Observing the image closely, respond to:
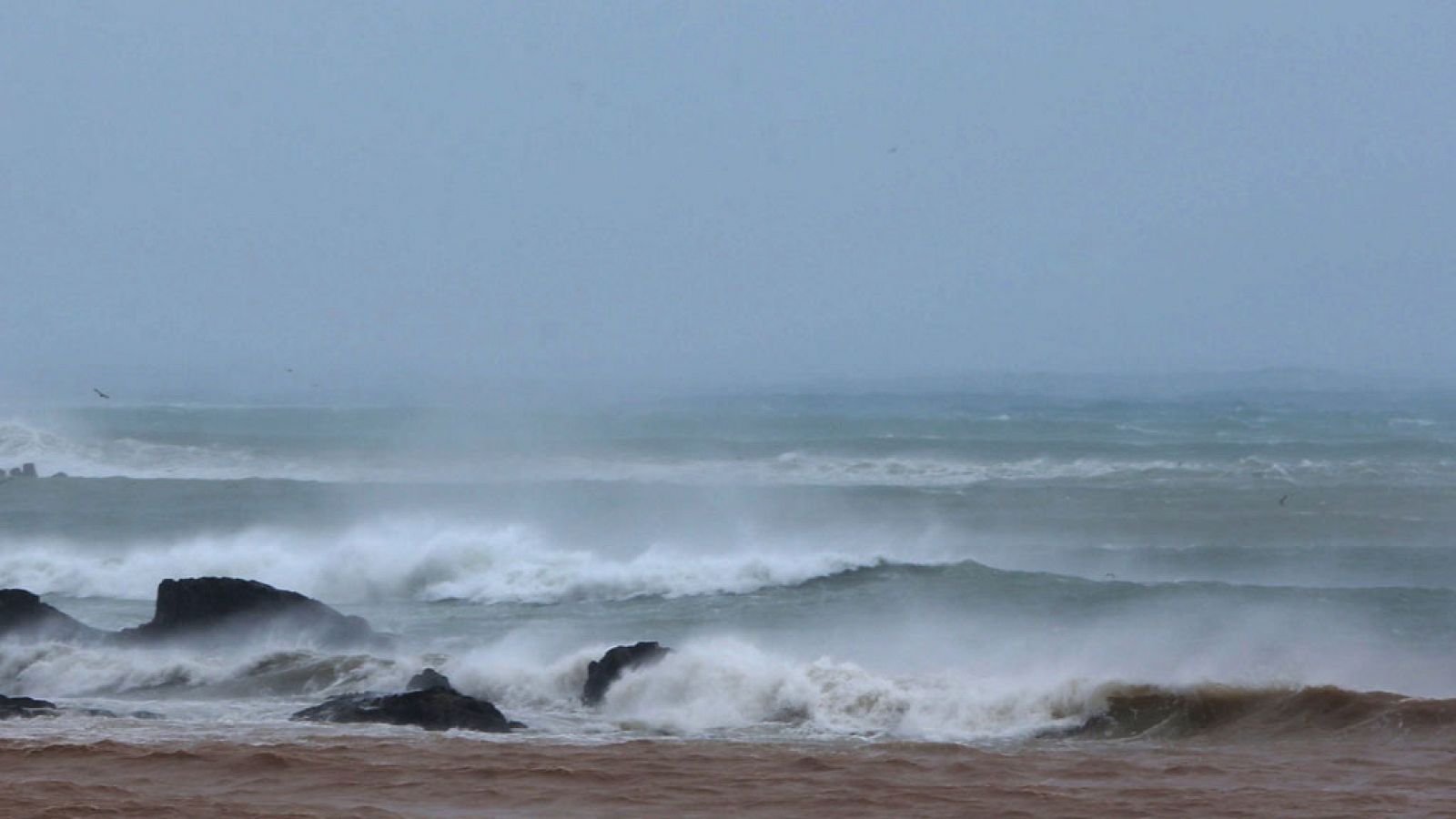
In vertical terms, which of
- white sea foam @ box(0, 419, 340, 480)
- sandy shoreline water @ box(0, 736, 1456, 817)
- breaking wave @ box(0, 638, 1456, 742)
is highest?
white sea foam @ box(0, 419, 340, 480)

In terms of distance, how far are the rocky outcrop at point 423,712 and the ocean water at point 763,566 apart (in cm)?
30

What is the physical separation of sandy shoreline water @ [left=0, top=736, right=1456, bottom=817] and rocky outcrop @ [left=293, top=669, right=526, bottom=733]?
0.51 meters

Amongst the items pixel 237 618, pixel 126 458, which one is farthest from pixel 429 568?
pixel 126 458

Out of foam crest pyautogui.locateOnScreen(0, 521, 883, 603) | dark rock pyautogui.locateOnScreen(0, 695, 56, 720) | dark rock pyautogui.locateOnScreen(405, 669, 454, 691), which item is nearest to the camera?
dark rock pyautogui.locateOnScreen(0, 695, 56, 720)

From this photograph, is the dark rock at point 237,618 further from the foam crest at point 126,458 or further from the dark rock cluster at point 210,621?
the foam crest at point 126,458

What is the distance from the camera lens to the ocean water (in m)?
10.5

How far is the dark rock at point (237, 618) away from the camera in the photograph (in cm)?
1240

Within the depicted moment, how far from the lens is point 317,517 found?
23.1 m

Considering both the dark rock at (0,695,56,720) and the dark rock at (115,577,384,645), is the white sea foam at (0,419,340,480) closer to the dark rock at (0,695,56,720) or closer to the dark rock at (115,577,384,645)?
the dark rock at (115,577,384,645)

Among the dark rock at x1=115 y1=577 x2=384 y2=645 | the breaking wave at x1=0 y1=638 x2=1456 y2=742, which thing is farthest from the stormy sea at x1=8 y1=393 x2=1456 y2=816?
the dark rock at x1=115 y1=577 x2=384 y2=645

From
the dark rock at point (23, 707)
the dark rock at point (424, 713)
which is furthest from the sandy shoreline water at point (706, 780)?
the dark rock at point (23, 707)

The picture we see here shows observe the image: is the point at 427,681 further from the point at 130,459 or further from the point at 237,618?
the point at 130,459

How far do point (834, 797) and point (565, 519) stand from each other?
15.8m

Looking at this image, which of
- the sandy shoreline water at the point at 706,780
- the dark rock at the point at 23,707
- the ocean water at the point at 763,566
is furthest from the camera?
the ocean water at the point at 763,566
